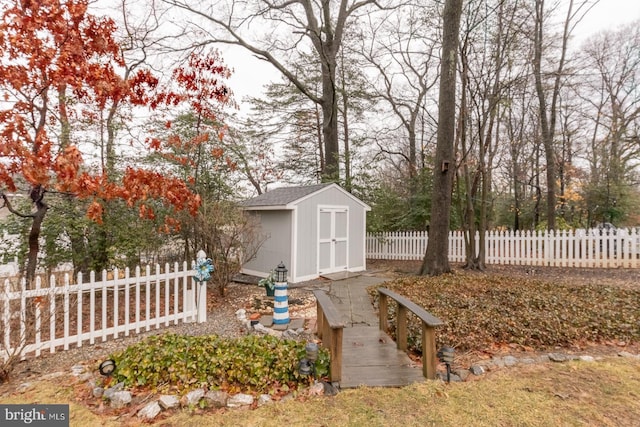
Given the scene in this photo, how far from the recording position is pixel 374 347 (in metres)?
3.64

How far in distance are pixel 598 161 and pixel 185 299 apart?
1788cm

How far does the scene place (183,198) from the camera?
577 cm

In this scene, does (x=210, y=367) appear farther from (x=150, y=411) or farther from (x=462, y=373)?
(x=462, y=373)

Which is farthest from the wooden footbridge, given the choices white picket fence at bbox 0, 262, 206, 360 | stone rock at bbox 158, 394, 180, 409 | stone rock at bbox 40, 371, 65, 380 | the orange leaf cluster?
the orange leaf cluster

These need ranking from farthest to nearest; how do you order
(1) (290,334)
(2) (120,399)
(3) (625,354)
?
1. (1) (290,334)
2. (3) (625,354)
3. (2) (120,399)

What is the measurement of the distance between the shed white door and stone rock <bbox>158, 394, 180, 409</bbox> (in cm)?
587

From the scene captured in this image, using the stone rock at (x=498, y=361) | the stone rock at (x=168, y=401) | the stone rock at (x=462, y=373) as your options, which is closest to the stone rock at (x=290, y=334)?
the stone rock at (x=168, y=401)

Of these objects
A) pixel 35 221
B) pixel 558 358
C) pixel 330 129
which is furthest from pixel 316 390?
pixel 330 129

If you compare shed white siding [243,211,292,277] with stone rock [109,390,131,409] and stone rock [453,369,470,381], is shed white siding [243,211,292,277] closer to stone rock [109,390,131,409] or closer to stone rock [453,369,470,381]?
stone rock [453,369,470,381]

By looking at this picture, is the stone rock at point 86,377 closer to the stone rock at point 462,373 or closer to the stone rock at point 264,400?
the stone rock at point 264,400

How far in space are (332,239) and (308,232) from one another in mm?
922

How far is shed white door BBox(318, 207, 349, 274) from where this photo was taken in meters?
8.38

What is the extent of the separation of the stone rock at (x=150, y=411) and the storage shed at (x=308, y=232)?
4.82m

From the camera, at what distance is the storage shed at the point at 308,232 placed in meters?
7.71
